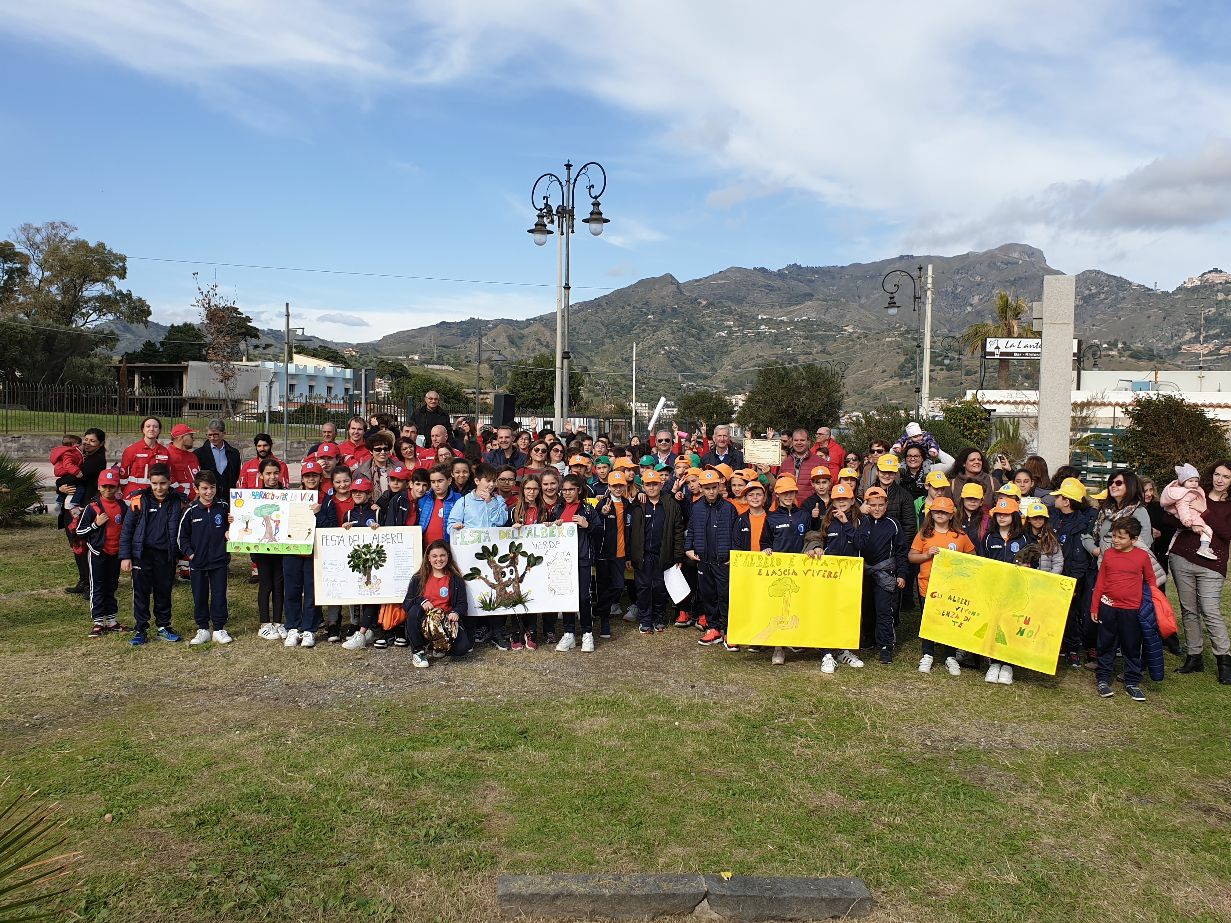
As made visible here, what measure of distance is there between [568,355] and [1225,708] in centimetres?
1512

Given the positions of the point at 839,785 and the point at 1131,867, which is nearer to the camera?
the point at 1131,867

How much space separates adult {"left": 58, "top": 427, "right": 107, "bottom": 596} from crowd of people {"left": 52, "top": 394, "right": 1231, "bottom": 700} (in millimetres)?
110

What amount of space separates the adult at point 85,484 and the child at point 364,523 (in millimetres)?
3786

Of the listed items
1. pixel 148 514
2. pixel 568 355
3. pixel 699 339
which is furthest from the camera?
pixel 699 339

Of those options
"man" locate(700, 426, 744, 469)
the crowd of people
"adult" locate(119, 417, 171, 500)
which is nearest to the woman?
the crowd of people

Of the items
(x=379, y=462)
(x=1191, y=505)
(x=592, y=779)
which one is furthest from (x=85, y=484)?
(x=1191, y=505)

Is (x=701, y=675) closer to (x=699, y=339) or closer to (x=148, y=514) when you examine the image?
(x=148, y=514)

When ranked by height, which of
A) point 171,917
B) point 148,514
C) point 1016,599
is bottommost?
point 171,917

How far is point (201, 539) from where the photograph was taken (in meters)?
8.58

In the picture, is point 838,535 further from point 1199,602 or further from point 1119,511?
point 1199,602

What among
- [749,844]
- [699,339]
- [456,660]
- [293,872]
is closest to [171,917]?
[293,872]

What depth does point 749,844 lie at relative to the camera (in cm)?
488

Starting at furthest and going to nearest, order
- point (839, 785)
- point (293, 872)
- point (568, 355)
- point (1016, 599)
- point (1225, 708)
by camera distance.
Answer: point (568, 355)
point (1016, 599)
point (1225, 708)
point (839, 785)
point (293, 872)

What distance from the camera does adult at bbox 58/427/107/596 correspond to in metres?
10.5
